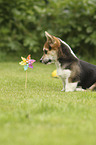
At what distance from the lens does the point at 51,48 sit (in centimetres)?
445

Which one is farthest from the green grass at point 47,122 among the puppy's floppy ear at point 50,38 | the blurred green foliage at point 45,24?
the blurred green foliage at point 45,24

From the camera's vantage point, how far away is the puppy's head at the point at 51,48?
4.40 m

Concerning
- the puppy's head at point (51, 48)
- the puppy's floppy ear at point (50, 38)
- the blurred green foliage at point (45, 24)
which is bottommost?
the puppy's head at point (51, 48)

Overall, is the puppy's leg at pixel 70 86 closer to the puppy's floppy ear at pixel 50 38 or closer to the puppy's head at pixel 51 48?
the puppy's head at pixel 51 48

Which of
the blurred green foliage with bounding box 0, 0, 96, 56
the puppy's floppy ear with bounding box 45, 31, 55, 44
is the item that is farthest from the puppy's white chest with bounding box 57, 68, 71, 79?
the blurred green foliage with bounding box 0, 0, 96, 56

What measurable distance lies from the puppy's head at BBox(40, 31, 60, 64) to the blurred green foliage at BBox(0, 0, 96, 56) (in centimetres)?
492

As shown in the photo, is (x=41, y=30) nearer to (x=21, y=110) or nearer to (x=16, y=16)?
(x=16, y=16)

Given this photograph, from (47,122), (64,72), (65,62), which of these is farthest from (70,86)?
(47,122)

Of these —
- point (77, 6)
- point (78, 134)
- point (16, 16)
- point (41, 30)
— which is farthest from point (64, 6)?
point (78, 134)

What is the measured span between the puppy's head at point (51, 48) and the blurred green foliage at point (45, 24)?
492 cm

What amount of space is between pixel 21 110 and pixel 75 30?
746 centimetres

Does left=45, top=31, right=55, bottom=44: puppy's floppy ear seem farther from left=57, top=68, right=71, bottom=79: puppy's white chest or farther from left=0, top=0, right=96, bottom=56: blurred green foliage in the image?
left=0, top=0, right=96, bottom=56: blurred green foliage

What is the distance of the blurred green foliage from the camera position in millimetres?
9609

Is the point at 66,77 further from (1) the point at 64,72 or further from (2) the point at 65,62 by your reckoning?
(2) the point at 65,62
